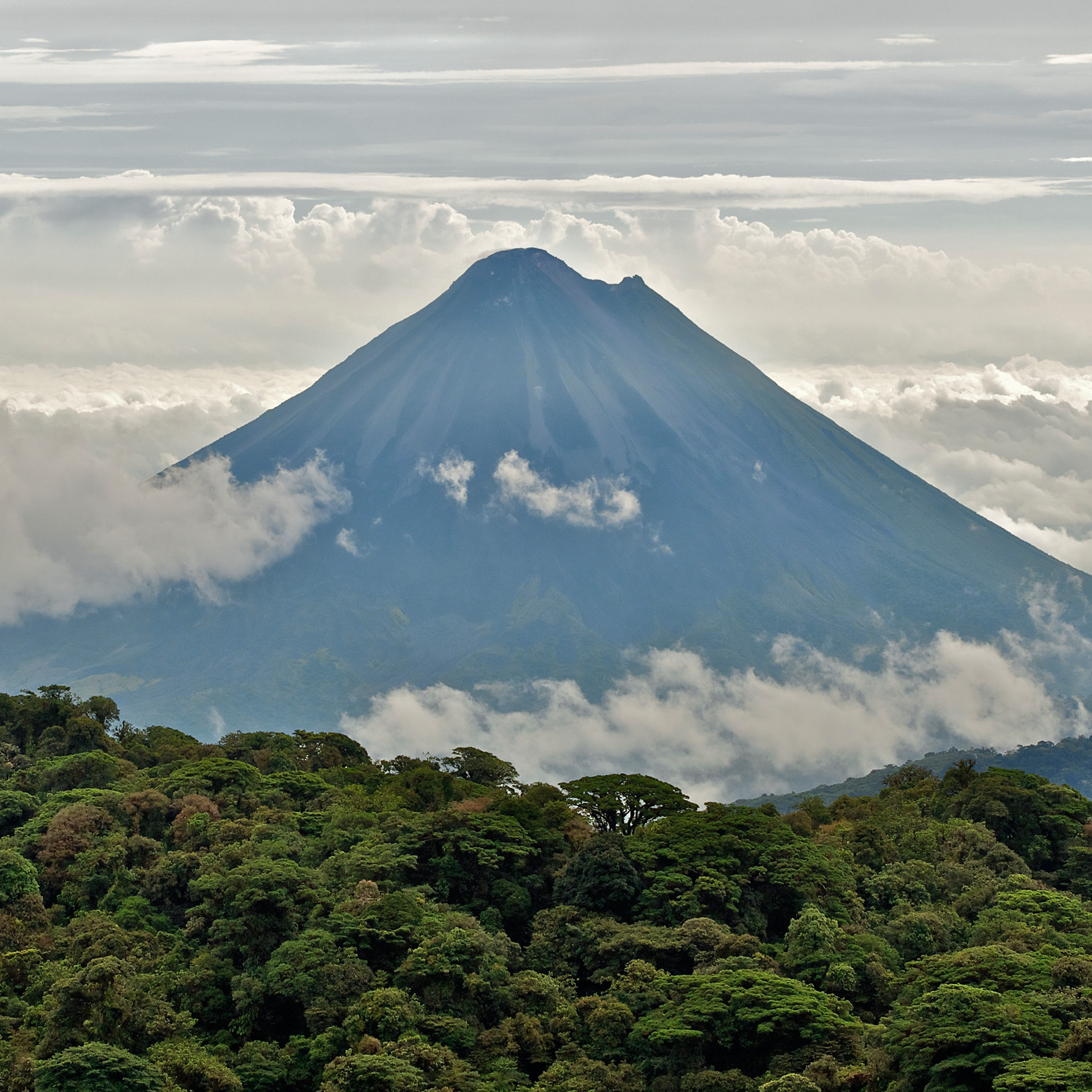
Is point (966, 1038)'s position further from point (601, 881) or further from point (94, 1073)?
point (94, 1073)

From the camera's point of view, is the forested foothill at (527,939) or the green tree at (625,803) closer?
the forested foothill at (527,939)

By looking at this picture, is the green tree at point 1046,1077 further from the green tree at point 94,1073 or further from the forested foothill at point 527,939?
the green tree at point 94,1073

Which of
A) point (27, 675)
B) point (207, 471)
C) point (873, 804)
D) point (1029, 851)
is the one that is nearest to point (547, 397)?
point (207, 471)

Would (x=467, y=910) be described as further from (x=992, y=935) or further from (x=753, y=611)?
(x=753, y=611)

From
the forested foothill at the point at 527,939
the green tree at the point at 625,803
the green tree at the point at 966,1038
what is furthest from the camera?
the green tree at the point at 625,803

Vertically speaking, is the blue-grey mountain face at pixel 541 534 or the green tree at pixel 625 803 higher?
the blue-grey mountain face at pixel 541 534

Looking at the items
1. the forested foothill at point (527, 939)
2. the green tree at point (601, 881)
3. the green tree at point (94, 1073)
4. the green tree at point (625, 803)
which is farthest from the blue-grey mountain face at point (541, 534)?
the green tree at point (94, 1073)
